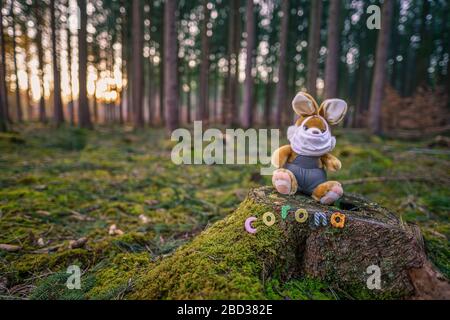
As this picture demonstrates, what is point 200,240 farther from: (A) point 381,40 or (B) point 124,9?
(B) point 124,9

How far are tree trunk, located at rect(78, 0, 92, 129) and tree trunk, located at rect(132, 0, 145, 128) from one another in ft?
6.65

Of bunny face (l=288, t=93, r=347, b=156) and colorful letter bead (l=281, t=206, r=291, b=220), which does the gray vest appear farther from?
colorful letter bead (l=281, t=206, r=291, b=220)

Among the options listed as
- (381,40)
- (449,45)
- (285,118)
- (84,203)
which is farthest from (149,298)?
(449,45)

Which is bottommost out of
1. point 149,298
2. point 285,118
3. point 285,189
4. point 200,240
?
point 149,298

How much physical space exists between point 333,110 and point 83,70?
39.0ft

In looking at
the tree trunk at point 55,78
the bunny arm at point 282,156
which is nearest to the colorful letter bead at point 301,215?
the bunny arm at point 282,156

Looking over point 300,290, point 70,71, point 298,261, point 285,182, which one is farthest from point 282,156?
point 70,71

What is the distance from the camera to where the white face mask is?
241 centimetres

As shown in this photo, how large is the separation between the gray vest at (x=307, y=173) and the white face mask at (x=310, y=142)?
7 cm

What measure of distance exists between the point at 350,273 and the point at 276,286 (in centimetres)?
59

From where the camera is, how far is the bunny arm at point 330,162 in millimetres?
2588

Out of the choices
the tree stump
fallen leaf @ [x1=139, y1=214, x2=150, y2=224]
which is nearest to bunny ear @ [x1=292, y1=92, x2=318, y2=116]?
the tree stump

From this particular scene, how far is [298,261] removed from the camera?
75.9 inches

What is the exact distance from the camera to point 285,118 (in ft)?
→ 63.5
